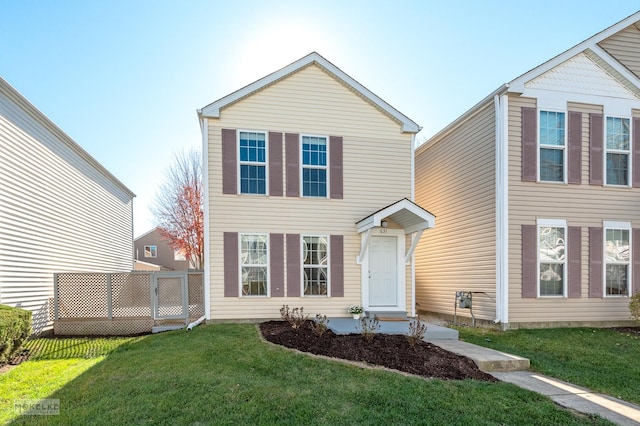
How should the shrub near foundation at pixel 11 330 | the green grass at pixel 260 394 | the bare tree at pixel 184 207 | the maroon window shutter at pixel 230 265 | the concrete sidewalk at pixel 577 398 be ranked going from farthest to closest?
the bare tree at pixel 184 207, the maroon window shutter at pixel 230 265, the shrub near foundation at pixel 11 330, the concrete sidewalk at pixel 577 398, the green grass at pixel 260 394

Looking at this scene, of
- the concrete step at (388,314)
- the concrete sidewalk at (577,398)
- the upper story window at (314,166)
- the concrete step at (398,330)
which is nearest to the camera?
the concrete sidewalk at (577,398)

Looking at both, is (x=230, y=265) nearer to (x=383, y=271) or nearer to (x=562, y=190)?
(x=383, y=271)

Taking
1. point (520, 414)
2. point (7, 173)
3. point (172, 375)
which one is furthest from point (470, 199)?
point (7, 173)

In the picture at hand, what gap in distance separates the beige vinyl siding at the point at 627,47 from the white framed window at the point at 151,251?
1172 inches

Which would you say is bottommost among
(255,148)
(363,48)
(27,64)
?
(255,148)

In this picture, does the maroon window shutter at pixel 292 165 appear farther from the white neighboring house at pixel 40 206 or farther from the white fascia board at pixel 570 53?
the white neighboring house at pixel 40 206

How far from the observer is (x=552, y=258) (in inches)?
350

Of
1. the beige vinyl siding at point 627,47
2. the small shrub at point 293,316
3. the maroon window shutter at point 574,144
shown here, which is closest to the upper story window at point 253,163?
the small shrub at point 293,316

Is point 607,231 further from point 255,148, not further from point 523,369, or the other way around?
point 255,148

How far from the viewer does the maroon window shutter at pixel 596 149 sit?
9.13m

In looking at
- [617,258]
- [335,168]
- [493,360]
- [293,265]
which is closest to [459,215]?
[617,258]

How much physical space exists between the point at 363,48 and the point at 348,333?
7797 millimetres

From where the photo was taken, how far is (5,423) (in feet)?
11.9

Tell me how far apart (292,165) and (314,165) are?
0.59m
